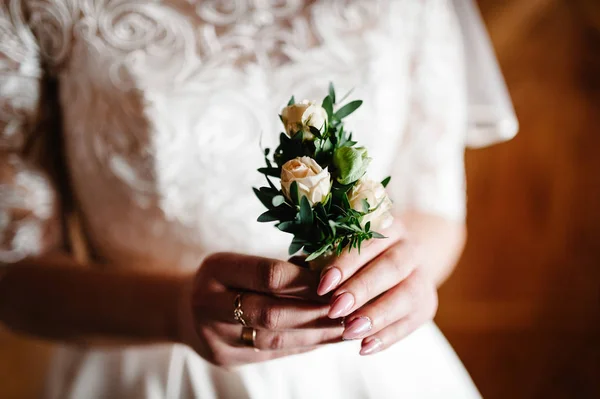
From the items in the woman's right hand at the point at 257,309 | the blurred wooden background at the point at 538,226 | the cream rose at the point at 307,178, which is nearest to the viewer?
the cream rose at the point at 307,178

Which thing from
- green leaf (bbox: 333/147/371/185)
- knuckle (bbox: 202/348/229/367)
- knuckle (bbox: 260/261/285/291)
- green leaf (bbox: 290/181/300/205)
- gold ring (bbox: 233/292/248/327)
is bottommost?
knuckle (bbox: 202/348/229/367)

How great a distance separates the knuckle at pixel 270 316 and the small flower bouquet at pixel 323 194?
93mm

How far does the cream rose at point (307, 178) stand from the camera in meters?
0.38

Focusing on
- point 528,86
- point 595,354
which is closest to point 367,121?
point 528,86

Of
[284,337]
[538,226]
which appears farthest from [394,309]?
[538,226]

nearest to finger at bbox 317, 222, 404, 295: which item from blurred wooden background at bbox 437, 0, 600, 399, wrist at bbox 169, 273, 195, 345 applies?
wrist at bbox 169, 273, 195, 345

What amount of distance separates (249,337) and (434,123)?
21.6 inches

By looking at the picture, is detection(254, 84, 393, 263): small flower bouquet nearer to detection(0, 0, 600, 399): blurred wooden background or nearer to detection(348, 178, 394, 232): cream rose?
detection(348, 178, 394, 232): cream rose

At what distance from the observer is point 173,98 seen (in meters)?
0.66

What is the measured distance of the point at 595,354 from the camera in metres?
1.39

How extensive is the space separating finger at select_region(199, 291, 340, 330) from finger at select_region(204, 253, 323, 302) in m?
0.01

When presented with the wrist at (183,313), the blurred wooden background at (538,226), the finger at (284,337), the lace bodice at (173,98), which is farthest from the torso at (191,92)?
the blurred wooden background at (538,226)

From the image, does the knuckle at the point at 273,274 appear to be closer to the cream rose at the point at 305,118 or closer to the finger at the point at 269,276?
the finger at the point at 269,276

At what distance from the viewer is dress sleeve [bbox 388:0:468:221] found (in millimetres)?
819
